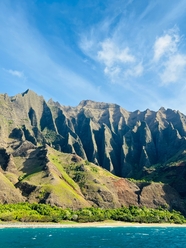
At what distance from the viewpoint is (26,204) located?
197 metres

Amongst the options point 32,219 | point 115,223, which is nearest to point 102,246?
point 32,219

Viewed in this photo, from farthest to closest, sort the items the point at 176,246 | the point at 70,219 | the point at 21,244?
the point at 70,219 < the point at 176,246 < the point at 21,244

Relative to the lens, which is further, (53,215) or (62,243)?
(53,215)

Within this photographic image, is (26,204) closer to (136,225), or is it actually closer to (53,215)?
(53,215)

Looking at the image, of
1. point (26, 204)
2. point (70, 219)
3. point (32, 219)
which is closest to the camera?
point (32, 219)

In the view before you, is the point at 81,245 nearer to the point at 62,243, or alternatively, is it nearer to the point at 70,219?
the point at 62,243

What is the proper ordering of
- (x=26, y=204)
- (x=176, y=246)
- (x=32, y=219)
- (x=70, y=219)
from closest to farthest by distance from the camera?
(x=176, y=246) → (x=32, y=219) → (x=70, y=219) → (x=26, y=204)

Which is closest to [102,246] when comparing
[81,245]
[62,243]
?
[81,245]

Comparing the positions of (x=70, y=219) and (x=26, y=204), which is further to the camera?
(x=26, y=204)

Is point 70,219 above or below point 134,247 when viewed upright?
above

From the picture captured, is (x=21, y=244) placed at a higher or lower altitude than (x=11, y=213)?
lower

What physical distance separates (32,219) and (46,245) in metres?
86.0

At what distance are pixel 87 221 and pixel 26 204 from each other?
4363cm

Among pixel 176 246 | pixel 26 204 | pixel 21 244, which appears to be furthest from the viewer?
pixel 26 204
